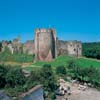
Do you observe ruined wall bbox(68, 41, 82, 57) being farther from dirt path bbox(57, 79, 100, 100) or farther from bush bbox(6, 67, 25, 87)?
bush bbox(6, 67, 25, 87)

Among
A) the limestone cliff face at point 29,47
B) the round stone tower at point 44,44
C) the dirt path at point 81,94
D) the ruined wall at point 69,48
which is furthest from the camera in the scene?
the limestone cliff face at point 29,47

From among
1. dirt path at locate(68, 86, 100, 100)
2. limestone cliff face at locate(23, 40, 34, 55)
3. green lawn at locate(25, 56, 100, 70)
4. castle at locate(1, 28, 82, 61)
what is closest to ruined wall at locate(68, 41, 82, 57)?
castle at locate(1, 28, 82, 61)

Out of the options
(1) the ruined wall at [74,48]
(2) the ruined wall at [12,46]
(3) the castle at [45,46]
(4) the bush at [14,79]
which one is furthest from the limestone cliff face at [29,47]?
(4) the bush at [14,79]

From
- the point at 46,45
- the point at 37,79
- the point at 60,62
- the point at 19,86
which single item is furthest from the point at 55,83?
the point at 46,45

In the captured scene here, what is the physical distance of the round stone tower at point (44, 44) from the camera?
5328cm

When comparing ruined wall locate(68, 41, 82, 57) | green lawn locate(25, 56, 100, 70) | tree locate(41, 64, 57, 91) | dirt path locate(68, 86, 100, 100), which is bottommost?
dirt path locate(68, 86, 100, 100)

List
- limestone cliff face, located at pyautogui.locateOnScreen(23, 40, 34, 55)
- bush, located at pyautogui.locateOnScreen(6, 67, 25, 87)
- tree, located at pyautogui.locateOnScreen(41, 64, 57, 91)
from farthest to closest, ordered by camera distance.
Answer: limestone cliff face, located at pyautogui.locateOnScreen(23, 40, 34, 55) → tree, located at pyautogui.locateOnScreen(41, 64, 57, 91) → bush, located at pyautogui.locateOnScreen(6, 67, 25, 87)

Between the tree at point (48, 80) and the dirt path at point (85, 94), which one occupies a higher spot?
the tree at point (48, 80)

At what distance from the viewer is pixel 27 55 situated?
181 ft

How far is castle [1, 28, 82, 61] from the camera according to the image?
53344mm

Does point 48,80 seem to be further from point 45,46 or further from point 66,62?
point 45,46

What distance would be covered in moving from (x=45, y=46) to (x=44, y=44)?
0.27m

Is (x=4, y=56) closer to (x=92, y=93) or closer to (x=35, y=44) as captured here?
(x=35, y=44)

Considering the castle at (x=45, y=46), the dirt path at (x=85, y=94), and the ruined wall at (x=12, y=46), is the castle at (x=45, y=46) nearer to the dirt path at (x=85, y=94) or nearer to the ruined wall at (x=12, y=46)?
the ruined wall at (x=12, y=46)
